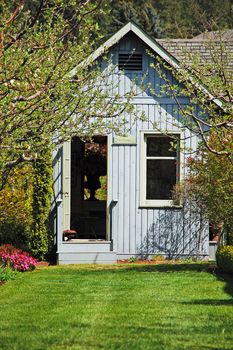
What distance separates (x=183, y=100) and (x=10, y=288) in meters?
7.51

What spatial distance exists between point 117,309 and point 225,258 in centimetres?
566

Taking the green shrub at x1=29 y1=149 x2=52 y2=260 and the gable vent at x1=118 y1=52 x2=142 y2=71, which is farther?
the gable vent at x1=118 y1=52 x2=142 y2=71

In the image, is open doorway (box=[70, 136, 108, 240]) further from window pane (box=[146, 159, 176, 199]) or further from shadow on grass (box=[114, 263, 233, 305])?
shadow on grass (box=[114, 263, 233, 305])

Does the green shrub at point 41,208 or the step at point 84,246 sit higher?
the green shrub at point 41,208

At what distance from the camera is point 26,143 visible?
40.4 ft

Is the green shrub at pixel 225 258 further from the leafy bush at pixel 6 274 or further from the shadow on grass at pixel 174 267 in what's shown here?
the leafy bush at pixel 6 274

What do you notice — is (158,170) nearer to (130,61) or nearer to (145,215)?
(145,215)

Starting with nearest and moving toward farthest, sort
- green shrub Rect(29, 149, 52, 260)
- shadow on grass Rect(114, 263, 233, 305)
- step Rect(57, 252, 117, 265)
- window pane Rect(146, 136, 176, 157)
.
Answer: shadow on grass Rect(114, 263, 233, 305) < step Rect(57, 252, 117, 265) < green shrub Rect(29, 149, 52, 260) < window pane Rect(146, 136, 176, 157)

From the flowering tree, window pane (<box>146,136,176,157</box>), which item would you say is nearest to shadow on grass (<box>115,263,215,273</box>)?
window pane (<box>146,136,176,157</box>)

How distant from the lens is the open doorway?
24203 mm

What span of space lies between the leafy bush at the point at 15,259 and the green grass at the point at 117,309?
35 centimetres

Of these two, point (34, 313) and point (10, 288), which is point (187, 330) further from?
point (10, 288)

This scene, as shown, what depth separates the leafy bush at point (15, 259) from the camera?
18.5 metres

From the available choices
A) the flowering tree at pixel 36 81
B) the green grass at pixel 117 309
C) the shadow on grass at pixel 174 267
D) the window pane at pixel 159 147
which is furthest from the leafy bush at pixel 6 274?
the window pane at pixel 159 147
